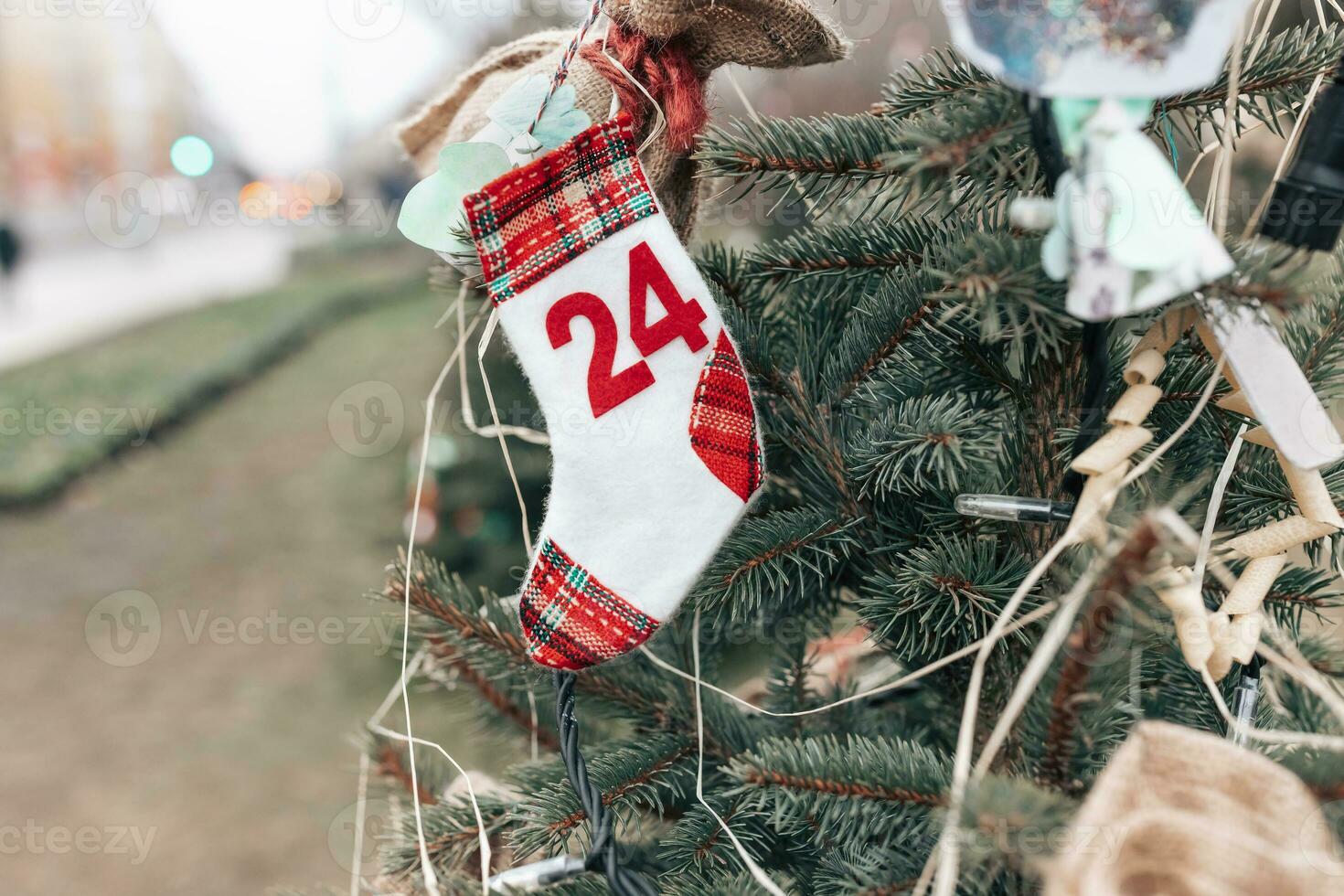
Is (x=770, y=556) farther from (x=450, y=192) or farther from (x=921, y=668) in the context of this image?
(x=450, y=192)

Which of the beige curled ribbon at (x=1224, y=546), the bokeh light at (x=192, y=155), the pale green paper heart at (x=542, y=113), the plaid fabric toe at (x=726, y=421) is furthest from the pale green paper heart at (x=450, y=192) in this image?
the bokeh light at (x=192, y=155)

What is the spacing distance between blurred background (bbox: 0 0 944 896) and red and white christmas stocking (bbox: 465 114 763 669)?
0.56 feet

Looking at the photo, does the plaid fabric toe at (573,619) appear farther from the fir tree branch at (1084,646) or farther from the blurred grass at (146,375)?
the blurred grass at (146,375)

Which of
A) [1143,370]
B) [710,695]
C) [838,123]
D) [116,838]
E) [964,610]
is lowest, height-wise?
[116,838]

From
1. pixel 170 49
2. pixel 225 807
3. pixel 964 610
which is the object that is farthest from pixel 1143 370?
pixel 170 49

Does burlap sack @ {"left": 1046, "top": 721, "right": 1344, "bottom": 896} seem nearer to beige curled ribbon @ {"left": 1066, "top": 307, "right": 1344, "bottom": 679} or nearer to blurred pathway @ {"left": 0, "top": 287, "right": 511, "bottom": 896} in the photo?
beige curled ribbon @ {"left": 1066, "top": 307, "right": 1344, "bottom": 679}

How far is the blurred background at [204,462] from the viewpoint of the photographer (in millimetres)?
2059

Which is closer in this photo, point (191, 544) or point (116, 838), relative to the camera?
point (116, 838)

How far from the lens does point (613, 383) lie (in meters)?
0.57

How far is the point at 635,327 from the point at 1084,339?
0.86 feet

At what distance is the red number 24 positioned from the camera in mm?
567

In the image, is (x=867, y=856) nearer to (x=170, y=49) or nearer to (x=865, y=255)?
(x=865, y=255)

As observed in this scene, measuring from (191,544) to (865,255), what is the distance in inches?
147

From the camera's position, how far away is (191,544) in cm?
364
